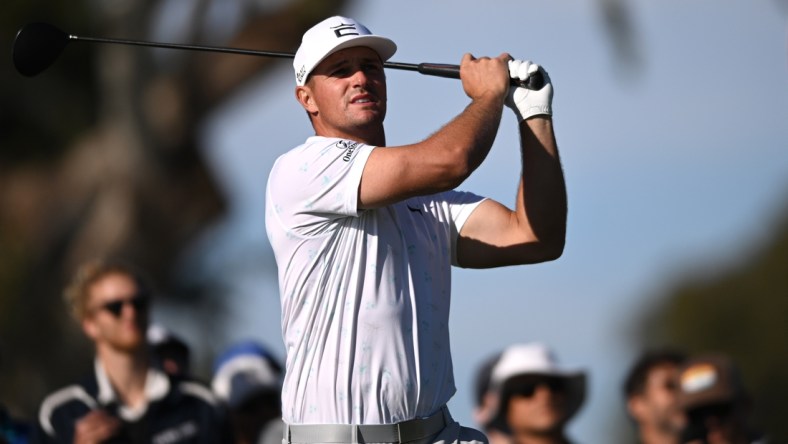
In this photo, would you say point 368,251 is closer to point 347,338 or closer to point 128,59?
point 347,338

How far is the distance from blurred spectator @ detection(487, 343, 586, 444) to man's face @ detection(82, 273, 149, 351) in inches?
70.0

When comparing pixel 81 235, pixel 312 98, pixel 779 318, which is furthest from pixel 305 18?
pixel 312 98

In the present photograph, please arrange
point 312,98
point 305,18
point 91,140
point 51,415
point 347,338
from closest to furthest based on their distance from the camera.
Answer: point 347,338 → point 312,98 → point 51,415 → point 305,18 → point 91,140

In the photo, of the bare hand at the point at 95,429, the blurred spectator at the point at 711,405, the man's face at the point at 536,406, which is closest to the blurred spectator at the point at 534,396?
the man's face at the point at 536,406

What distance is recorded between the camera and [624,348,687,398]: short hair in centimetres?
911

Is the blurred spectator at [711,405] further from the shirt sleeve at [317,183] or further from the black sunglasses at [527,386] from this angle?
the shirt sleeve at [317,183]

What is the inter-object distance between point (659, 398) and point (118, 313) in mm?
2666

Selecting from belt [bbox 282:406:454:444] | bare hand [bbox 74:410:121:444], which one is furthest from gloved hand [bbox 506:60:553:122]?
bare hand [bbox 74:410:121:444]

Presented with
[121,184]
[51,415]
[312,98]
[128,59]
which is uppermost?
[128,59]

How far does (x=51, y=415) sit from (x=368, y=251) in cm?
287

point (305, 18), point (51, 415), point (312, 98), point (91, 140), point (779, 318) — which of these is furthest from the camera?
point (779, 318)

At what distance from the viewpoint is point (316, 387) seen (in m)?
6.26

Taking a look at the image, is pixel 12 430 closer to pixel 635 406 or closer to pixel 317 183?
pixel 635 406

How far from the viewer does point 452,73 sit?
674 centimetres
